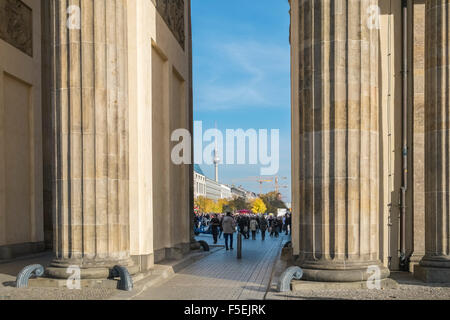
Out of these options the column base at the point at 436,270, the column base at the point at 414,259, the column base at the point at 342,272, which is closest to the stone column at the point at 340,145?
the column base at the point at 342,272

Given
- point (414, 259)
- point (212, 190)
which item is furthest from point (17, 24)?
point (212, 190)

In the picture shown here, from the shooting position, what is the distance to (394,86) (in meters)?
13.2

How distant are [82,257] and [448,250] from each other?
8.55m

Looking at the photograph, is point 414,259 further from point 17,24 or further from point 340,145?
point 17,24

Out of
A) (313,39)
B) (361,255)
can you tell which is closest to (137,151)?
(313,39)

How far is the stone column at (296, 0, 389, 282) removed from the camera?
1016cm

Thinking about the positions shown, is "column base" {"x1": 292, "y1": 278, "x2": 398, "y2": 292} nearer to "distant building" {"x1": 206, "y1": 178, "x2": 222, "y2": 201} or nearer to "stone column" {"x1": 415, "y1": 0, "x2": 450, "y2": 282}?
"stone column" {"x1": 415, "y1": 0, "x2": 450, "y2": 282}

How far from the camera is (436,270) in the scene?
1092 cm

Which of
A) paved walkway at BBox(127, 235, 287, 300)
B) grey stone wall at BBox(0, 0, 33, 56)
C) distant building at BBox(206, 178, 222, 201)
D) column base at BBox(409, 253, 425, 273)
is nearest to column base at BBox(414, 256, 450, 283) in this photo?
column base at BBox(409, 253, 425, 273)

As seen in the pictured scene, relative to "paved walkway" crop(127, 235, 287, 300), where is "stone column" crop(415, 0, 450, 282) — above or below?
above

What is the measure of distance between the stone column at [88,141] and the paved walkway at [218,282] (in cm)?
151

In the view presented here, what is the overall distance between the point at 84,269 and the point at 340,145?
21.1 feet

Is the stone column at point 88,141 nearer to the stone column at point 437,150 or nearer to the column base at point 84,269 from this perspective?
the column base at point 84,269

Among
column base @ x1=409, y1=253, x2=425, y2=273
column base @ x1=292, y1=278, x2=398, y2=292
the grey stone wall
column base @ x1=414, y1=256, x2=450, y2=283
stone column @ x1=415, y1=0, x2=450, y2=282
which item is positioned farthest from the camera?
the grey stone wall
